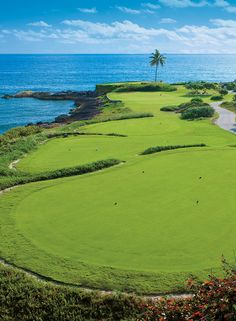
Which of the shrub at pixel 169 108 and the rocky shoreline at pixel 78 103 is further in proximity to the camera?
the rocky shoreline at pixel 78 103

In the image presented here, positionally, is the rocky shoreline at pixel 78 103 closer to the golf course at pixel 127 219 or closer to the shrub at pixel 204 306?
the golf course at pixel 127 219

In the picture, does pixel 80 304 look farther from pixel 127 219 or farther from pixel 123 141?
pixel 123 141

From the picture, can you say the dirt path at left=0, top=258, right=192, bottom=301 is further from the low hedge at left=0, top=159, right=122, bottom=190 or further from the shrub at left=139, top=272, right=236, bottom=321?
the low hedge at left=0, top=159, right=122, bottom=190

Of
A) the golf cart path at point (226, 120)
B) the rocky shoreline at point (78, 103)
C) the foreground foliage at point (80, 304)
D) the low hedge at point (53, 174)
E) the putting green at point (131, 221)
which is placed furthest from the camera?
the rocky shoreline at point (78, 103)

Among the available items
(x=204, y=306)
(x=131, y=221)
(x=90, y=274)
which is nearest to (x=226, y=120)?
(x=131, y=221)

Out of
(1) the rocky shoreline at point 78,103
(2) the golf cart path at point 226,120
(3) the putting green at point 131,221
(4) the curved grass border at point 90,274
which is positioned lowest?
(1) the rocky shoreline at point 78,103

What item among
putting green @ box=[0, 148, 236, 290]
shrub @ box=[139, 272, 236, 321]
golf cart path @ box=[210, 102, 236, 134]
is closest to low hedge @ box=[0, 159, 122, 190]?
putting green @ box=[0, 148, 236, 290]

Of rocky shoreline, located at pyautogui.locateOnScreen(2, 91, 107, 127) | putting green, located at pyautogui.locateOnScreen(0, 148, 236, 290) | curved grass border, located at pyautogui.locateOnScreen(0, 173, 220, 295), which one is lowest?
rocky shoreline, located at pyautogui.locateOnScreen(2, 91, 107, 127)

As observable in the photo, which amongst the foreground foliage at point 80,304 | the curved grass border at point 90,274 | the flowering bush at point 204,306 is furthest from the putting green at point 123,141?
the flowering bush at point 204,306
